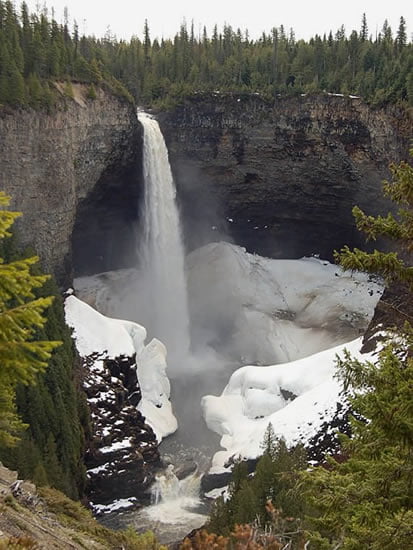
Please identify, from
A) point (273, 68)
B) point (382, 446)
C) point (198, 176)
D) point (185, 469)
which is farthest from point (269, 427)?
point (273, 68)

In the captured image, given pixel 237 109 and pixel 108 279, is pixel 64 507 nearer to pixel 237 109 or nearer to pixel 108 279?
pixel 108 279

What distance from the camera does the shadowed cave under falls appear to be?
48250mm

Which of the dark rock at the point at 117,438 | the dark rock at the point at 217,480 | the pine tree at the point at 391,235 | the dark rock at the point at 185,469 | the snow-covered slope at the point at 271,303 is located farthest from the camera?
the snow-covered slope at the point at 271,303

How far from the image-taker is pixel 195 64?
61.9m

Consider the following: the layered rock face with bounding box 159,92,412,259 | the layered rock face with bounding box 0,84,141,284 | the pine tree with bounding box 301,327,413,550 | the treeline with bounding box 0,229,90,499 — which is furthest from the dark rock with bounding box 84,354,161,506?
the pine tree with bounding box 301,327,413,550

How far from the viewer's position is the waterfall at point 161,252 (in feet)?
163

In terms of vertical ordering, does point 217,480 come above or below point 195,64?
below

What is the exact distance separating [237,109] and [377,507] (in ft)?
155

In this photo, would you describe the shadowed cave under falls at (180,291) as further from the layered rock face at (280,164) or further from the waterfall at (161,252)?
the layered rock face at (280,164)

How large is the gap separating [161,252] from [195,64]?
22248 mm

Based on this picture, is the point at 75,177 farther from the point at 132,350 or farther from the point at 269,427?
the point at 269,427

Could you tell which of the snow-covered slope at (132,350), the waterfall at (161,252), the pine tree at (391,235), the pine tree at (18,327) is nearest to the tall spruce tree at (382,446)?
the pine tree at (391,235)

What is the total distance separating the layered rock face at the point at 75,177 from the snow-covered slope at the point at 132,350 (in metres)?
3.32

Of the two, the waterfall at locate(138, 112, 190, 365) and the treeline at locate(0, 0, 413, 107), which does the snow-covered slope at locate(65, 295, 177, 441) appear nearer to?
the waterfall at locate(138, 112, 190, 365)
